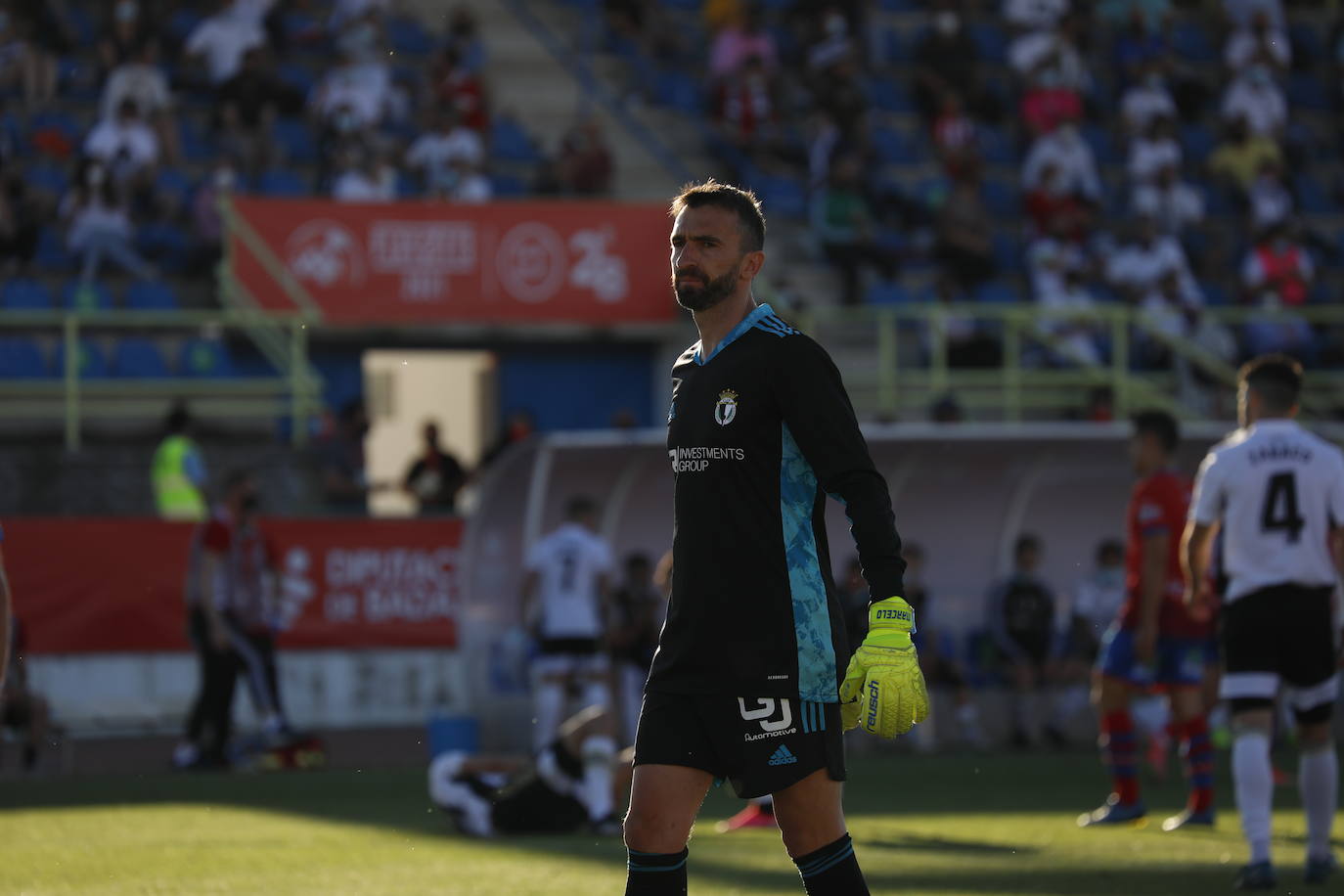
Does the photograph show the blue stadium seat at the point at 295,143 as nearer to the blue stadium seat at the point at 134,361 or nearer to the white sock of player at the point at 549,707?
the blue stadium seat at the point at 134,361

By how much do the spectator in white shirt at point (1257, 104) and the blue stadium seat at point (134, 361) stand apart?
48.1ft

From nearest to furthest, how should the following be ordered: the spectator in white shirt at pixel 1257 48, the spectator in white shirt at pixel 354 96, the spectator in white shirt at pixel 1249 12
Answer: the spectator in white shirt at pixel 354 96 → the spectator in white shirt at pixel 1257 48 → the spectator in white shirt at pixel 1249 12

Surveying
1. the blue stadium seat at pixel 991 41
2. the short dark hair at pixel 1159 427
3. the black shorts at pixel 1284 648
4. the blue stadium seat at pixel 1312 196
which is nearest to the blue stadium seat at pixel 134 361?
the short dark hair at pixel 1159 427

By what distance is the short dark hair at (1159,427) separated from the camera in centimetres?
1236

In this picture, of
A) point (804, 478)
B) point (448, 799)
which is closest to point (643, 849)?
point (804, 478)

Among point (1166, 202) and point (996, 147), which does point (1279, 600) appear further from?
point (996, 147)

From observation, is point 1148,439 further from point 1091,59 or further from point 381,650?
point 1091,59

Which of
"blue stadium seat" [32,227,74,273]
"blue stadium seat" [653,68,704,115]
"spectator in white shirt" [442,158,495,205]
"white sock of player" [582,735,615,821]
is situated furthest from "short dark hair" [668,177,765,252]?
"blue stadium seat" [653,68,704,115]

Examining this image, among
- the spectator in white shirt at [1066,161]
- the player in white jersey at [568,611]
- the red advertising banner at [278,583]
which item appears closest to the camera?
the player in white jersey at [568,611]

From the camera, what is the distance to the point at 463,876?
1023 centimetres

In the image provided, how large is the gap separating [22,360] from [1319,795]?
570 inches

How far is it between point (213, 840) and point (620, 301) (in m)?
12.0

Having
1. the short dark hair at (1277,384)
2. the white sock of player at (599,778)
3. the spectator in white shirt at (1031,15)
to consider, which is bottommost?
the white sock of player at (599,778)

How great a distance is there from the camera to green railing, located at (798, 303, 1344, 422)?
22.5m
